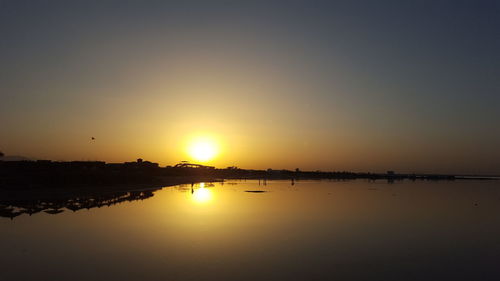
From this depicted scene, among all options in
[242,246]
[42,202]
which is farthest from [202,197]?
[242,246]

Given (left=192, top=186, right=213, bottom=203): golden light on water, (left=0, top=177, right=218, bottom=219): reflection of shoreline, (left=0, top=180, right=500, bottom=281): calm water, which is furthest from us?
(left=192, top=186, right=213, bottom=203): golden light on water

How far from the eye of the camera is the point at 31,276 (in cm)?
1568

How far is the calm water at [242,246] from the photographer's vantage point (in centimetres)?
1716

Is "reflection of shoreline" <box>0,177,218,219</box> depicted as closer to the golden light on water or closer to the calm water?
the calm water

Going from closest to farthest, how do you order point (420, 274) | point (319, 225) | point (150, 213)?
point (420, 274) < point (319, 225) < point (150, 213)

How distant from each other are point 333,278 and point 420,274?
454cm

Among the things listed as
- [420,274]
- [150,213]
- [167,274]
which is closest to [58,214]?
[150,213]

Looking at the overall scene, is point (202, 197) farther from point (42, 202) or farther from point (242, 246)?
point (242, 246)

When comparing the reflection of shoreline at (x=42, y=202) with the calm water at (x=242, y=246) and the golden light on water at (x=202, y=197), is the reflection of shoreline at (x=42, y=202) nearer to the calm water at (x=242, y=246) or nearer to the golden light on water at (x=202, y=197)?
the calm water at (x=242, y=246)

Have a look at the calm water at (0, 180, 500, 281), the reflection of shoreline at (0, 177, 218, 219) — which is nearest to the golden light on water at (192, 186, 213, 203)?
the reflection of shoreline at (0, 177, 218, 219)

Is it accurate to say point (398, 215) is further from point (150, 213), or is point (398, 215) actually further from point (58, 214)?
point (58, 214)

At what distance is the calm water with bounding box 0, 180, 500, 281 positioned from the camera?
1716cm

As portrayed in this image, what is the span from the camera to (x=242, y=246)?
22828 mm

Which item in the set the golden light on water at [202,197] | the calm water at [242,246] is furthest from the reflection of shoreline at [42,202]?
the golden light on water at [202,197]
